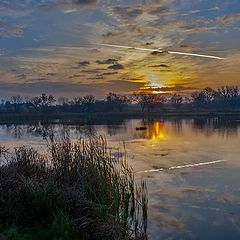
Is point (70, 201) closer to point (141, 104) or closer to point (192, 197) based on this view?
point (192, 197)

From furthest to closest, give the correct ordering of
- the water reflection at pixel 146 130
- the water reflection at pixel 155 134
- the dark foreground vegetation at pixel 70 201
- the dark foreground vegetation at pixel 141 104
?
the dark foreground vegetation at pixel 141 104 < the water reflection at pixel 146 130 < the water reflection at pixel 155 134 < the dark foreground vegetation at pixel 70 201

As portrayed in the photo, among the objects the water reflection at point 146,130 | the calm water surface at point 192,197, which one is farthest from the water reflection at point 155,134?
the calm water surface at point 192,197

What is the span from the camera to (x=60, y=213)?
6.73m

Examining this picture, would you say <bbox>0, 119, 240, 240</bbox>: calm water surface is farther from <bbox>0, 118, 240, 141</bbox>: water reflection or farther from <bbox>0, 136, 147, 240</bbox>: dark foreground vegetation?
<bbox>0, 118, 240, 141</bbox>: water reflection

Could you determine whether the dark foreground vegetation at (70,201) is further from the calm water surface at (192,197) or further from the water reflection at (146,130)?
the water reflection at (146,130)

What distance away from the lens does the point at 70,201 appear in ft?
24.2

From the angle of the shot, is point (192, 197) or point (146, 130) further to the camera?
point (146, 130)

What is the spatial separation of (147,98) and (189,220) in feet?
345

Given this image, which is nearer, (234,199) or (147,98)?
(234,199)

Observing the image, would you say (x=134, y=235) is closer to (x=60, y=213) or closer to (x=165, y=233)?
(x=165, y=233)

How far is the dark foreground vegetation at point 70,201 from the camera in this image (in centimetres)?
665

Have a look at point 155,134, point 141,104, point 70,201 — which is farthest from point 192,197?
point 141,104

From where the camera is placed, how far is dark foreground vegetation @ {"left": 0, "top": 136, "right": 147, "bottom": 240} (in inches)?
262

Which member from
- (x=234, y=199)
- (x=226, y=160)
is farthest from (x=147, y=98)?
(x=234, y=199)
